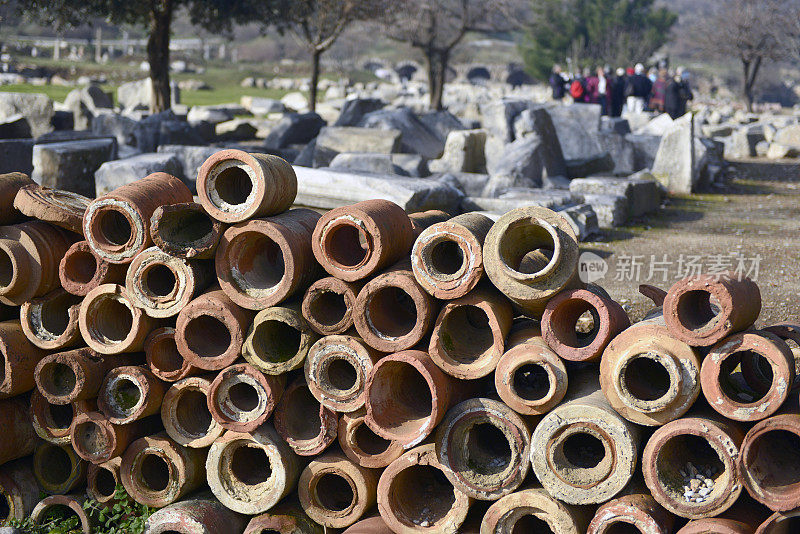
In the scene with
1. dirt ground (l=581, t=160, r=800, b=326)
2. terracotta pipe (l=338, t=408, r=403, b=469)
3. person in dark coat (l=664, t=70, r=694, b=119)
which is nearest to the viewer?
terracotta pipe (l=338, t=408, r=403, b=469)

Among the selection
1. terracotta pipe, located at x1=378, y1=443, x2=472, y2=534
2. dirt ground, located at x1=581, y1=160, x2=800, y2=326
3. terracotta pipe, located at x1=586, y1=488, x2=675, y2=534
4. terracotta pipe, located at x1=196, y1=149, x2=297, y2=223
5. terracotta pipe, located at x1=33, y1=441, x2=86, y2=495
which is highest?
terracotta pipe, located at x1=196, y1=149, x2=297, y2=223

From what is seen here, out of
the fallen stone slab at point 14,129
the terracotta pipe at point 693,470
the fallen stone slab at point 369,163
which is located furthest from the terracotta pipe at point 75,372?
the fallen stone slab at point 14,129

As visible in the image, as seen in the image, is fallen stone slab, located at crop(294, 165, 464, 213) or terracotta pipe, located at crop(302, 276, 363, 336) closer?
terracotta pipe, located at crop(302, 276, 363, 336)

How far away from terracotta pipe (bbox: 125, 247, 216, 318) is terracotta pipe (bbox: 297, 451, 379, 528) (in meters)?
0.97

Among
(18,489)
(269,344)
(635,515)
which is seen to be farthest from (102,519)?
(635,515)

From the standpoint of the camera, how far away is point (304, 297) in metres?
3.33

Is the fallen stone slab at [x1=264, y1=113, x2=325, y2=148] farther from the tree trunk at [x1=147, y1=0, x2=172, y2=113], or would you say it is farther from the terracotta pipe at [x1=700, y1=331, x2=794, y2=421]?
the terracotta pipe at [x1=700, y1=331, x2=794, y2=421]

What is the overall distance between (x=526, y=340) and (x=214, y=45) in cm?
5795

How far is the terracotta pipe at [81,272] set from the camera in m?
3.66

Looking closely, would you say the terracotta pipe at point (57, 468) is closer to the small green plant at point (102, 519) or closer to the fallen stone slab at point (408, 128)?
the small green plant at point (102, 519)

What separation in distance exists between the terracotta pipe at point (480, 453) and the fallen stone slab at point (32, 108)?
541 inches

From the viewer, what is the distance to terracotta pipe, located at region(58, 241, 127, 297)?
12.0 ft

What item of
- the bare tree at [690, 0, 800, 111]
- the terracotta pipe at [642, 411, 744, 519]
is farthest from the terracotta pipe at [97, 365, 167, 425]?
the bare tree at [690, 0, 800, 111]

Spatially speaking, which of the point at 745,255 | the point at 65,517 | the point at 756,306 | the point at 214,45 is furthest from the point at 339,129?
the point at 214,45
